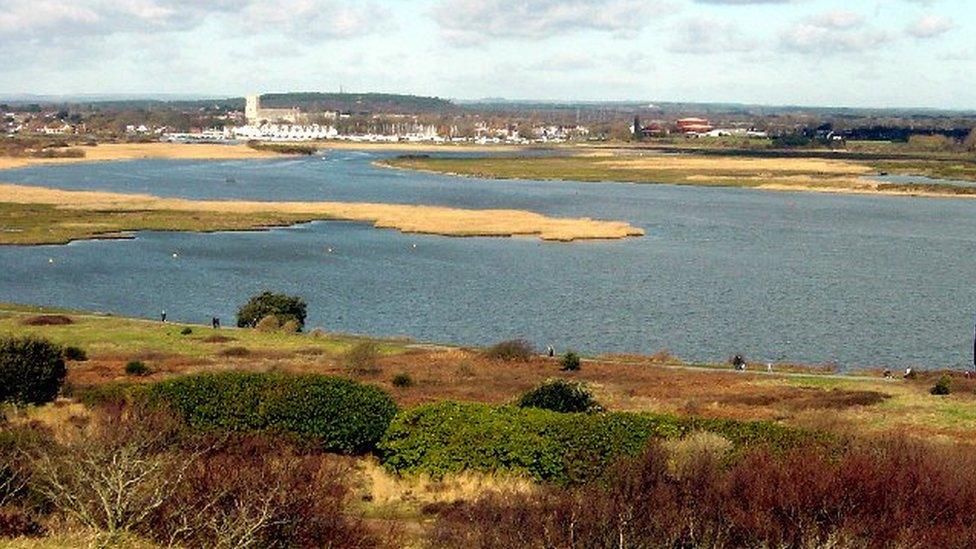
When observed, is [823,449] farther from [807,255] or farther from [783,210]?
[783,210]

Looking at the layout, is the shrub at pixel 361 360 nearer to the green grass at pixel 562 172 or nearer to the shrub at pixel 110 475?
the shrub at pixel 110 475

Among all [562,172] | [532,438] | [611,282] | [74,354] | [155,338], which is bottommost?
[611,282]

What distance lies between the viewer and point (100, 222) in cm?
9712

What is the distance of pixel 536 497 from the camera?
1590 centimetres

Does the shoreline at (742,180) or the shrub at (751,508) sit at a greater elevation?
the shrub at (751,508)

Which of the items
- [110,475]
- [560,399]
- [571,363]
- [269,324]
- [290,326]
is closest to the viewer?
[110,475]

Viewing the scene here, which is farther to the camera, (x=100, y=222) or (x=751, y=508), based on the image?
(x=100, y=222)

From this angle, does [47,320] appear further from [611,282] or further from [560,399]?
[611,282]

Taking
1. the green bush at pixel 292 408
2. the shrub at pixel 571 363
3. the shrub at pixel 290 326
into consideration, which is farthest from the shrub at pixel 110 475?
the shrub at pixel 290 326

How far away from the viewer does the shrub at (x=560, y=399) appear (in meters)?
26.1

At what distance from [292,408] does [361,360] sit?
56.0 feet

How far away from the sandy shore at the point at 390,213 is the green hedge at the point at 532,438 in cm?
7183

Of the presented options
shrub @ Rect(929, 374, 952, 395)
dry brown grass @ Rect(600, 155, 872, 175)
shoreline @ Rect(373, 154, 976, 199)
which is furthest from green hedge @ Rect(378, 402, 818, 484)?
dry brown grass @ Rect(600, 155, 872, 175)

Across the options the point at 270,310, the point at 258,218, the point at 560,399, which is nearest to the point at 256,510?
the point at 560,399
